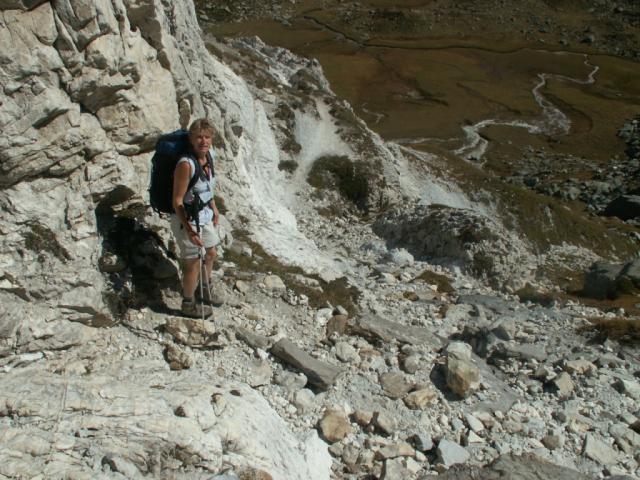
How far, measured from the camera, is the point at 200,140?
10922 millimetres

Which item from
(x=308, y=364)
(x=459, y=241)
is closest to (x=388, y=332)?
(x=308, y=364)

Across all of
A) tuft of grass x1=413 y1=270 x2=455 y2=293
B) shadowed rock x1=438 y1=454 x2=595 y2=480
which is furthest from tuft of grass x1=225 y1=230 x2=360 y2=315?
shadowed rock x1=438 y1=454 x2=595 y2=480

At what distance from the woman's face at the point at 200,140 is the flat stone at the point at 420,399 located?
290 inches

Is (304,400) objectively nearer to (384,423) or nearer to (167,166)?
(384,423)

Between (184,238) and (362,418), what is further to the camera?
(362,418)

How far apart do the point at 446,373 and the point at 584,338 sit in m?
6.50

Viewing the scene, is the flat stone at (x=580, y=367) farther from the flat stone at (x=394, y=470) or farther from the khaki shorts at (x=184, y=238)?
the khaki shorts at (x=184, y=238)

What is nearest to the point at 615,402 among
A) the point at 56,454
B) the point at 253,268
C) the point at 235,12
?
the point at 253,268

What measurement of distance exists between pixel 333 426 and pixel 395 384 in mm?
2388

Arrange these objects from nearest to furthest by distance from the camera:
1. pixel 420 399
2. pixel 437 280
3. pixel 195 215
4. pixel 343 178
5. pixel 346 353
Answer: pixel 195 215
pixel 420 399
pixel 346 353
pixel 437 280
pixel 343 178

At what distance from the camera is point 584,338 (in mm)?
17297

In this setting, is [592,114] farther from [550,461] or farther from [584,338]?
[550,461]

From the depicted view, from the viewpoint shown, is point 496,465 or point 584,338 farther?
point 584,338

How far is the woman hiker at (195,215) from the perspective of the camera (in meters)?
10.9
